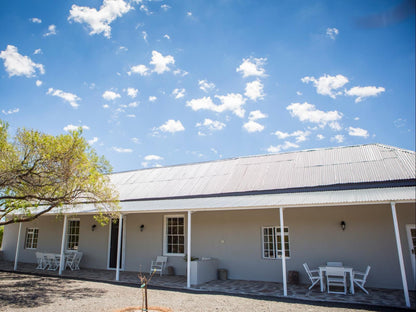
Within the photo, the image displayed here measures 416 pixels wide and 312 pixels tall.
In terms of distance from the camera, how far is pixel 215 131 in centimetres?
1655

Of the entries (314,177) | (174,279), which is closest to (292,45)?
(314,177)

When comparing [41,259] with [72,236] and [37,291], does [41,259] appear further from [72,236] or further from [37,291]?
[37,291]

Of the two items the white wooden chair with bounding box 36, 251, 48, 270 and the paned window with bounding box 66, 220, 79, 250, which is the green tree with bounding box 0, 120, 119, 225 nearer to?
the white wooden chair with bounding box 36, 251, 48, 270

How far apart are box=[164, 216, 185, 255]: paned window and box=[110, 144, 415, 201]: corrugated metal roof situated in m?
1.00

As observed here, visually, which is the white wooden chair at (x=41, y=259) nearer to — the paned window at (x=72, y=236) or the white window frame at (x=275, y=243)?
the paned window at (x=72, y=236)

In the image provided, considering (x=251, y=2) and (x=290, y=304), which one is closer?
(x=290, y=304)

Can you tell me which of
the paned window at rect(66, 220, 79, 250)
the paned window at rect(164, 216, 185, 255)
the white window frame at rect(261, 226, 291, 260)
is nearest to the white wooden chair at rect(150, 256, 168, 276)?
the paned window at rect(164, 216, 185, 255)

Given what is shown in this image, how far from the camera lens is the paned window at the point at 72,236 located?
13430 mm

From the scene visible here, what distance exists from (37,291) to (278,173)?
26.9 feet

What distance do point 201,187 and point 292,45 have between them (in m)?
6.08

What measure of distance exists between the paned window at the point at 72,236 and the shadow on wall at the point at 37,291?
3.53 meters

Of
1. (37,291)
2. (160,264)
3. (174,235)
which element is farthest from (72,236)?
(37,291)

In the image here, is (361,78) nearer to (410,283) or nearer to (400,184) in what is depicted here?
(400,184)

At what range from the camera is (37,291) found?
7.55m
